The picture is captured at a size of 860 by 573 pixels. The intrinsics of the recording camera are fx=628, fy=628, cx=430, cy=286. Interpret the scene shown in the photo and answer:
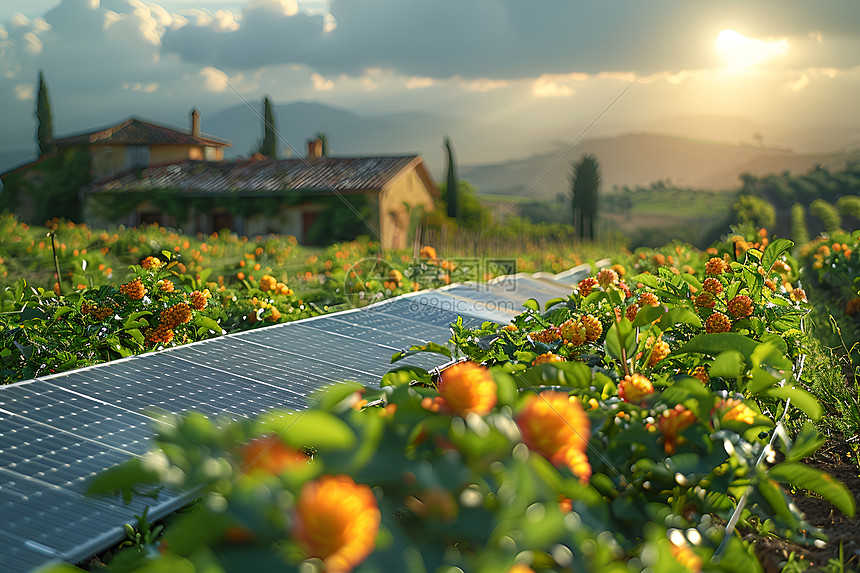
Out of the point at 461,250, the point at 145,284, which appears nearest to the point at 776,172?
the point at 461,250

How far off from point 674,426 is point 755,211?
3126 centimetres

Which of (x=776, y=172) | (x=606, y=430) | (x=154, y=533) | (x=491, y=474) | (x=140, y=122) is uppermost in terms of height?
(x=140, y=122)

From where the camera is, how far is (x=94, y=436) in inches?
90.4

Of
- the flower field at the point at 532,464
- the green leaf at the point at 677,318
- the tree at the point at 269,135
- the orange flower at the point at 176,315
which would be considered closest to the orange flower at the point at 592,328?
the flower field at the point at 532,464

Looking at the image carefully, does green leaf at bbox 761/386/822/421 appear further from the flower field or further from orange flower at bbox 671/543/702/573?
orange flower at bbox 671/543/702/573

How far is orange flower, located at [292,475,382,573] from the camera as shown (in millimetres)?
923

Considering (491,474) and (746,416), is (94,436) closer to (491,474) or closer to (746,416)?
(491,474)

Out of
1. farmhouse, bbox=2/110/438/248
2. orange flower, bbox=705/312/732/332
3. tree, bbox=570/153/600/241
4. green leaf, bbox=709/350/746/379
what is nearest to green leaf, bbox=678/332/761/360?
green leaf, bbox=709/350/746/379

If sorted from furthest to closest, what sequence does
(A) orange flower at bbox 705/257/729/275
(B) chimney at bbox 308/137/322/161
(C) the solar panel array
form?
(B) chimney at bbox 308/137/322/161, (A) orange flower at bbox 705/257/729/275, (C) the solar panel array

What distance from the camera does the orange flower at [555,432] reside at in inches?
51.8

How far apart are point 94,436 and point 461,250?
37.4ft

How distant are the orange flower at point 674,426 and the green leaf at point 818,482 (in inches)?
9.0

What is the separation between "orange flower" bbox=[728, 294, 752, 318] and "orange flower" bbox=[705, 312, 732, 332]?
0.11m

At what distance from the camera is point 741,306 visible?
290cm
